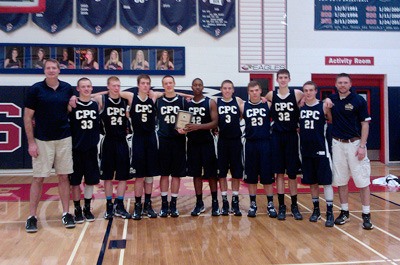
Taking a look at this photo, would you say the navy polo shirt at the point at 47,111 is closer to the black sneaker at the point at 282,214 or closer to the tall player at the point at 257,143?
the tall player at the point at 257,143

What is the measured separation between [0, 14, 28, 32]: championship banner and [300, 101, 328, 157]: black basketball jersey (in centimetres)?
696

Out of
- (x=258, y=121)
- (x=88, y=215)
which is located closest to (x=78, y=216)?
(x=88, y=215)

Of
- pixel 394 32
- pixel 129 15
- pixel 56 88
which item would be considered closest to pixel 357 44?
pixel 394 32

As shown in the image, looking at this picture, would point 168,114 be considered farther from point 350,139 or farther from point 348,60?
point 348,60

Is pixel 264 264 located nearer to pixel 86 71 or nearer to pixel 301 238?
pixel 301 238

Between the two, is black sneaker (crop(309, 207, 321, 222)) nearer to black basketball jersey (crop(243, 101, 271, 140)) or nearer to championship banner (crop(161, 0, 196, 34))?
black basketball jersey (crop(243, 101, 271, 140))

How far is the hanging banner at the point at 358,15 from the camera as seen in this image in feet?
31.4

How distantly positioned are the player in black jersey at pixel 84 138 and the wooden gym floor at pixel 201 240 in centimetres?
56

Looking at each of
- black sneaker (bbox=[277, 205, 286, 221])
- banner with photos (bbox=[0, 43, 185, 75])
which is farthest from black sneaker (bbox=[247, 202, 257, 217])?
banner with photos (bbox=[0, 43, 185, 75])

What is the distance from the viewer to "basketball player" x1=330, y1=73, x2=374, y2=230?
14.7 feet

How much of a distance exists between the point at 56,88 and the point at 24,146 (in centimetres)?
490

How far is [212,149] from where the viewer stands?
5074 millimetres

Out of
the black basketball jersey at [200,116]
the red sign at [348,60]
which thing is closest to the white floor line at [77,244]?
the black basketball jersey at [200,116]

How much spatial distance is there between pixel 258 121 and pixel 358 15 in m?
6.38
